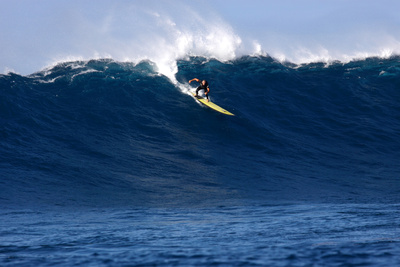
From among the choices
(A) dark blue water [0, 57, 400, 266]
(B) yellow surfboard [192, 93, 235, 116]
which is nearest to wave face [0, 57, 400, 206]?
(A) dark blue water [0, 57, 400, 266]

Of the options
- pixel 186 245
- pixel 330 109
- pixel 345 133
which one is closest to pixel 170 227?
pixel 186 245

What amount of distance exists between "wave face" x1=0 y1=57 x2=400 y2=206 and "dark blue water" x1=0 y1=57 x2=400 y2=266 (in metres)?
0.08

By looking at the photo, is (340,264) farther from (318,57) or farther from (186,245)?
(318,57)

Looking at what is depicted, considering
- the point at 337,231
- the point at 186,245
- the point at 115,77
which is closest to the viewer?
the point at 186,245

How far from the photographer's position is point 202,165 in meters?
14.4

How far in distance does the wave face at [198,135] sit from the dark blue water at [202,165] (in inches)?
3.1

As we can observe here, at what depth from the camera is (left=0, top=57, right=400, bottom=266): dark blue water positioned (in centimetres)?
634

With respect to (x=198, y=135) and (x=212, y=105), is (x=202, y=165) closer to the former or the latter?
(x=198, y=135)

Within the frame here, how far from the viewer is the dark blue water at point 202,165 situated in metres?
6.34

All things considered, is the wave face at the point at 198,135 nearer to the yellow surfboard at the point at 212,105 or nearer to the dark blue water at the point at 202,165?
the dark blue water at the point at 202,165

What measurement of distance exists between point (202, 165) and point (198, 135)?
8.64 ft

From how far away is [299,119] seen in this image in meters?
19.0

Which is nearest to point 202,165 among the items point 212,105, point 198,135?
point 198,135

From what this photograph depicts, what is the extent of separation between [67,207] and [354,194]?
305 inches
